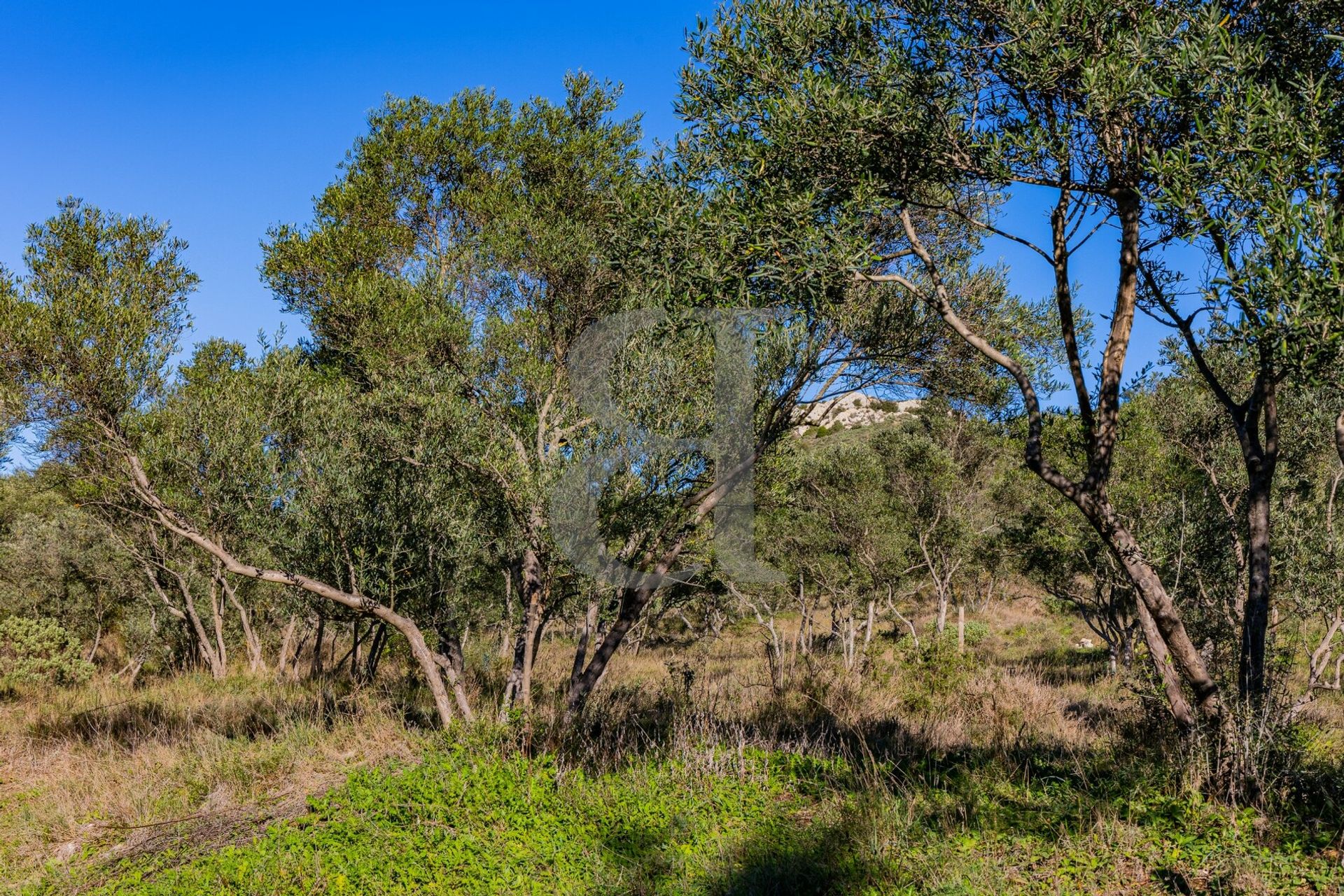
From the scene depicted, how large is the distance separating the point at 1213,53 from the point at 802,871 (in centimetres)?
706

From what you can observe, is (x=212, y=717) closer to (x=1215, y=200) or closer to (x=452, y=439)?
(x=452, y=439)

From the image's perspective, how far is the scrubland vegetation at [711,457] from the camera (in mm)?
6102

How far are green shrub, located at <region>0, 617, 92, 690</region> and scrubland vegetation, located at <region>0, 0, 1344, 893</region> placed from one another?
0.40 feet

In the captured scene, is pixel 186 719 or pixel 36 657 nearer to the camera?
pixel 186 719

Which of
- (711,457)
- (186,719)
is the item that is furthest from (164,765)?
(711,457)

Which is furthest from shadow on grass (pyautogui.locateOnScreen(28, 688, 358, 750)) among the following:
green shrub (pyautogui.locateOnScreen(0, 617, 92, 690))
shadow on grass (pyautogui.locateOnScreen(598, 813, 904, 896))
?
shadow on grass (pyautogui.locateOnScreen(598, 813, 904, 896))

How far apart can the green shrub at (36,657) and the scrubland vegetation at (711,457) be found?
0.40 feet

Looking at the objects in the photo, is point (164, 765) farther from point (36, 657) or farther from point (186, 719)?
point (36, 657)

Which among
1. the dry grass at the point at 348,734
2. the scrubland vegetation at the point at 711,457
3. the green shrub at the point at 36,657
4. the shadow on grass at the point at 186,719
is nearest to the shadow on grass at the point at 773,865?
the scrubland vegetation at the point at 711,457

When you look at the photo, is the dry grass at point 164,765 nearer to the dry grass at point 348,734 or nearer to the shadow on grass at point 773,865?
the dry grass at point 348,734

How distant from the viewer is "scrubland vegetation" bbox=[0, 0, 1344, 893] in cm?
610

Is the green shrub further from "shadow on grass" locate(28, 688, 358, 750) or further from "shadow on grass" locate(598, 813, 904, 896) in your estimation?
"shadow on grass" locate(598, 813, 904, 896)

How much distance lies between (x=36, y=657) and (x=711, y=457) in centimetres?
1682

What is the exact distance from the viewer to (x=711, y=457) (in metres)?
11.1
